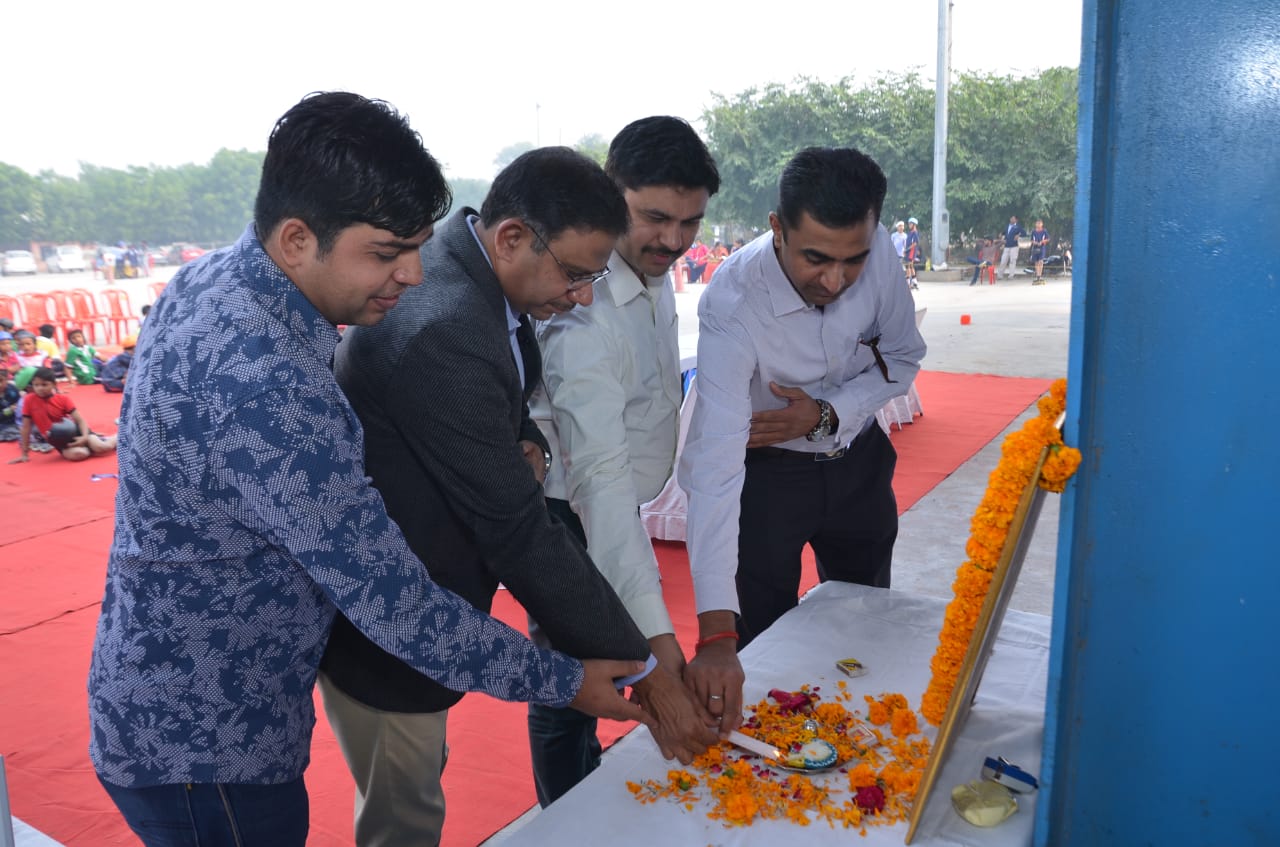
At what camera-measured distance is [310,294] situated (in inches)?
40.0

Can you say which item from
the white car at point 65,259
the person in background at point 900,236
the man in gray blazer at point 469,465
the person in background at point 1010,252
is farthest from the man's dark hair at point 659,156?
the person in background at point 1010,252

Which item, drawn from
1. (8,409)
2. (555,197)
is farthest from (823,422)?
(8,409)

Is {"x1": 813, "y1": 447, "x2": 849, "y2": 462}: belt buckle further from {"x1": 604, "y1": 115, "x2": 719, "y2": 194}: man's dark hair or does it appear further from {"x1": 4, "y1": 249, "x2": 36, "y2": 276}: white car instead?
{"x1": 4, "y1": 249, "x2": 36, "y2": 276}: white car

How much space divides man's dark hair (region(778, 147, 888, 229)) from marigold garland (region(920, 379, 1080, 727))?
25.8 inches

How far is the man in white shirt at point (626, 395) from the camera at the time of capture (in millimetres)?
1532

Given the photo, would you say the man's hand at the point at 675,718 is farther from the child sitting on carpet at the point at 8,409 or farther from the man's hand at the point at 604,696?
the child sitting on carpet at the point at 8,409

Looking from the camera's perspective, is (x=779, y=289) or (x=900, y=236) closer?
(x=779, y=289)

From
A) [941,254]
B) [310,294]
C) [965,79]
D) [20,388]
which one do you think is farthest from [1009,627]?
[965,79]

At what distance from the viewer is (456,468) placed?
121cm

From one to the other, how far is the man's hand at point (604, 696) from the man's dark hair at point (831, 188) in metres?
0.89

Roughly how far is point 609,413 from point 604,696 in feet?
1.61

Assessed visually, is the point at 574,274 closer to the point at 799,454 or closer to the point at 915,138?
the point at 799,454

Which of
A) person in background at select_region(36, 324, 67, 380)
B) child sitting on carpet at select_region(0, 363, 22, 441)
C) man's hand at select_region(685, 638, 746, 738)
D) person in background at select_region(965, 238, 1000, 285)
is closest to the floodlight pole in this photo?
person in background at select_region(965, 238, 1000, 285)

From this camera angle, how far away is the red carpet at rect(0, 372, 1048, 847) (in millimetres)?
2361
